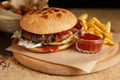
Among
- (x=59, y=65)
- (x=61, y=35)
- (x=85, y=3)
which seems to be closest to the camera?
(x=59, y=65)

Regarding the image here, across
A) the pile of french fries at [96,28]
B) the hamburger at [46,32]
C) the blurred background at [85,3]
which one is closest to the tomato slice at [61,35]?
the hamburger at [46,32]

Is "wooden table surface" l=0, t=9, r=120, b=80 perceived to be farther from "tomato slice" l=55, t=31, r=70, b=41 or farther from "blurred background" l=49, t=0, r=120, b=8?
"blurred background" l=49, t=0, r=120, b=8

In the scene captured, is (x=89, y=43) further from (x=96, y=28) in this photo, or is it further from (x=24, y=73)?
(x=24, y=73)

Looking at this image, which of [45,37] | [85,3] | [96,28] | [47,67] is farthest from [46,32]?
[85,3]

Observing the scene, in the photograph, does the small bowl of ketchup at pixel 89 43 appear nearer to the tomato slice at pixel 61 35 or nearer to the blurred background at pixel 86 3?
the tomato slice at pixel 61 35

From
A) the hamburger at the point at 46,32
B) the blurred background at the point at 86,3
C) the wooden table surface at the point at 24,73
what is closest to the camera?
the wooden table surface at the point at 24,73

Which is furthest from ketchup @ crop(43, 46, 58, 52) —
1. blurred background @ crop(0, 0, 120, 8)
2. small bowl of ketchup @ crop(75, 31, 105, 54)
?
blurred background @ crop(0, 0, 120, 8)
